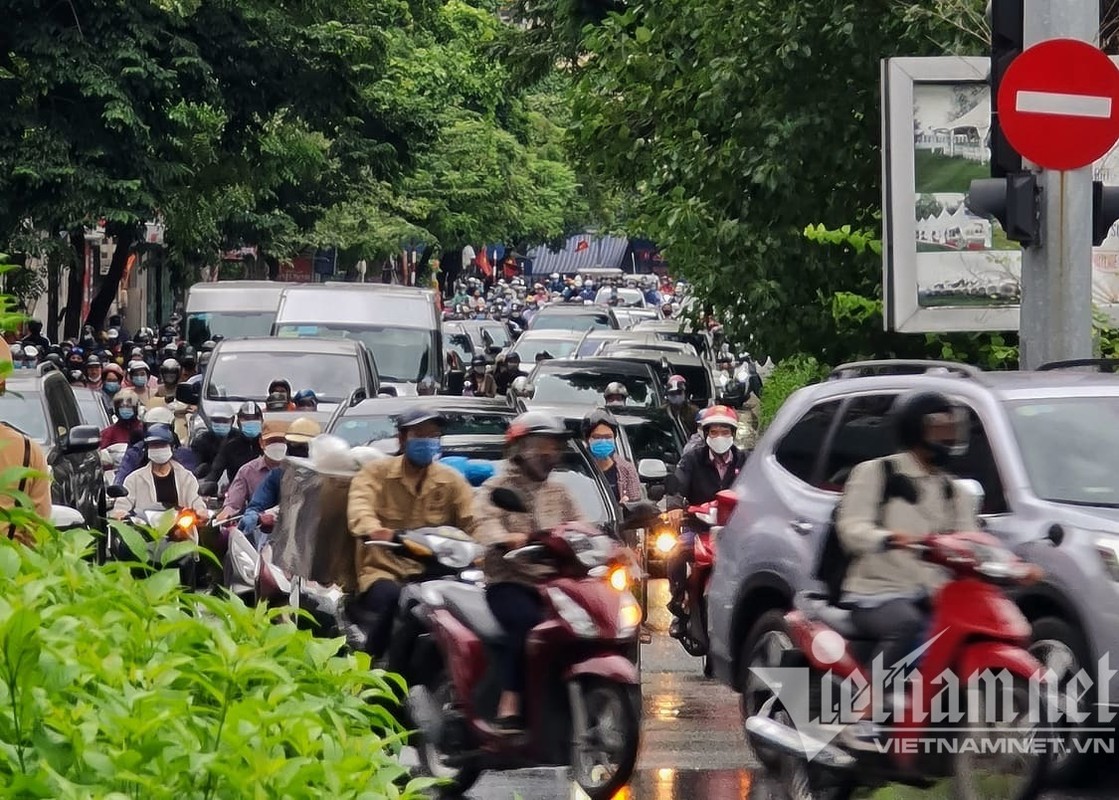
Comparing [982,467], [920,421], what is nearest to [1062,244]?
[982,467]

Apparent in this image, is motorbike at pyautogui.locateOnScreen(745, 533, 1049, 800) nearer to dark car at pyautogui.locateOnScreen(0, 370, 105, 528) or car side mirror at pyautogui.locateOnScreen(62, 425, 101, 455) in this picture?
car side mirror at pyautogui.locateOnScreen(62, 425, 101, 455)

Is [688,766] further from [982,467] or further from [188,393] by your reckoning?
[188,393]

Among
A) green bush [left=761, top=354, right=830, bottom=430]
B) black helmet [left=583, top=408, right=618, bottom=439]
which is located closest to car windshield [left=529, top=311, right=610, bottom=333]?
green bush [left=761, top=354, right=830, bottom=430]

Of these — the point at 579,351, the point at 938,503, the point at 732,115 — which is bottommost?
the point at 579,351

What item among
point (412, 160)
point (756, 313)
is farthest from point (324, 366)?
point (412, 160)

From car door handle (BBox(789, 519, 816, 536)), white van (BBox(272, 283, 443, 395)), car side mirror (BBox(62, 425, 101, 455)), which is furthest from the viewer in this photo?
white van (BBox(272, 283, 443, 395))

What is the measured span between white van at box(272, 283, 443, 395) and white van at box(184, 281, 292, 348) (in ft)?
19.8

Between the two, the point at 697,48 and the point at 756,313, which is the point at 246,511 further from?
the point at 697,48

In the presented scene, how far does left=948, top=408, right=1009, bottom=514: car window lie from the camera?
349 inches

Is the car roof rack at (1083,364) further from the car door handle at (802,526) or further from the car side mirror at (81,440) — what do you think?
the car side mirror at (81,440)

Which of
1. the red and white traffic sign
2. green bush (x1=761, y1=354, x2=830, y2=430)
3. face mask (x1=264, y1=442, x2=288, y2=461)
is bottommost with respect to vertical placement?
green bush (x1=761, y1=354, x2=830, y2=430)

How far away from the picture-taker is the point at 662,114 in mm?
20844

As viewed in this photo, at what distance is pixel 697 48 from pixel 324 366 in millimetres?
5445

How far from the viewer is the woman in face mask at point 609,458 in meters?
15.2
